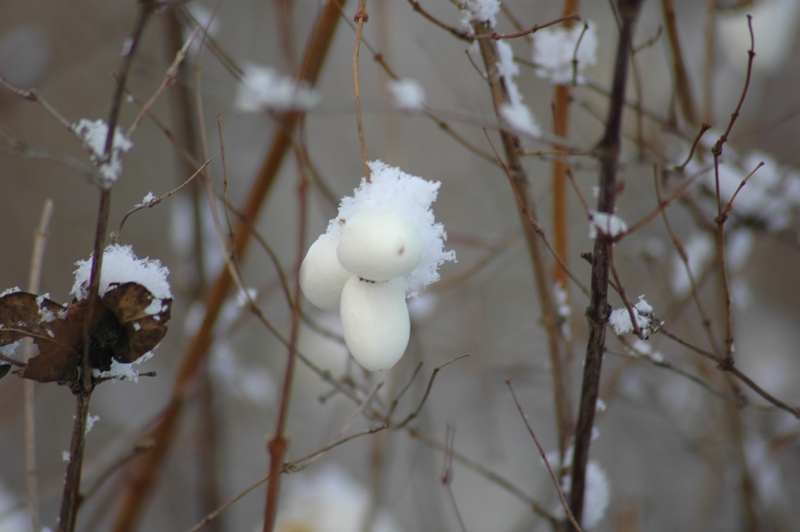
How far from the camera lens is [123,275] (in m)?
0.51

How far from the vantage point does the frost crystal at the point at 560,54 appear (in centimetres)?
76

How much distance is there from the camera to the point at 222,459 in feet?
4.50

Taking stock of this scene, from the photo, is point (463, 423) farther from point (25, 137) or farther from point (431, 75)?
point (25, 137)

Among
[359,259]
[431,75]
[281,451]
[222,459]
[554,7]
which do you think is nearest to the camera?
[359,259]

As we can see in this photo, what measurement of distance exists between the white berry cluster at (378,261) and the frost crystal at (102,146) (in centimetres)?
15

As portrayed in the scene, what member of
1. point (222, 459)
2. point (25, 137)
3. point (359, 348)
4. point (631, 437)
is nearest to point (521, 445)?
point (631, 437)

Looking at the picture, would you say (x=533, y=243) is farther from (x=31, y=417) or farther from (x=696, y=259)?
(x=696, y=259)

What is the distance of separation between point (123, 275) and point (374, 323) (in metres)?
0.20

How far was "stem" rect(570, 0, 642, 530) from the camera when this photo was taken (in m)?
0.44

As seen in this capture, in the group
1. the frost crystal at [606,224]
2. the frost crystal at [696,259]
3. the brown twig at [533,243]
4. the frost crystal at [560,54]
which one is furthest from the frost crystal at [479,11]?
the frost crystal at [696,259]

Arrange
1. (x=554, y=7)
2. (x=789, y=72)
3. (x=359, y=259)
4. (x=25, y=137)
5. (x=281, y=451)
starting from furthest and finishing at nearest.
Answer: (x=789, y=72)
(x=554, y=7)
(x=25, y=137)
(x=281, y=451)
(x=359, y=259)

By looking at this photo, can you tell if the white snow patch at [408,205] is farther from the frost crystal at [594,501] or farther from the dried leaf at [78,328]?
the frost crystal at [594,501]

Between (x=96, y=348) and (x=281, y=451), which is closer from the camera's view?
(x=96, y=348)

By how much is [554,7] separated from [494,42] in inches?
59.9
